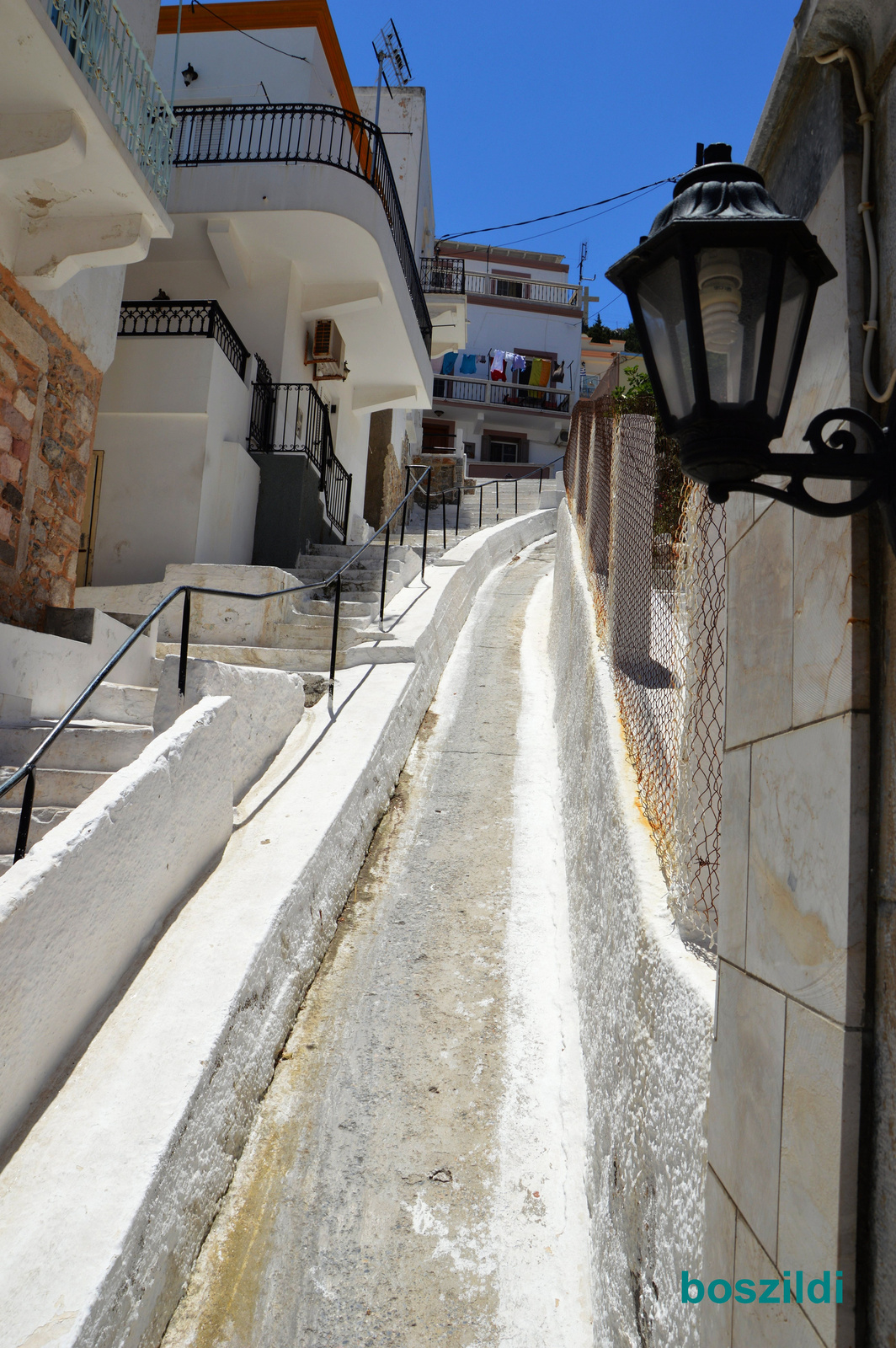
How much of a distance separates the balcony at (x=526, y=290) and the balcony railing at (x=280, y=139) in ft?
80.2

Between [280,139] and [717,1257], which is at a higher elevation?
[280,139]

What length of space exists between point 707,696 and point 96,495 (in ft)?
27.0

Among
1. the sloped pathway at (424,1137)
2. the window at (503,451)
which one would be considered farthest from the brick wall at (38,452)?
the window at (503,451)

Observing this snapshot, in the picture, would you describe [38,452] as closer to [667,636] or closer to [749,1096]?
[667,636]

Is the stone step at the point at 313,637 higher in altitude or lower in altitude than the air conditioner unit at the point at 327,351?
lower

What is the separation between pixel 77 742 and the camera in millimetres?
4703

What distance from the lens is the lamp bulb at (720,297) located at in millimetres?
1388

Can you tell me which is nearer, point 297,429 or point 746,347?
point 746,347

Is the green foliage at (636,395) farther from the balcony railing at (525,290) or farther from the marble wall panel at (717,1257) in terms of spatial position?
the balcony railing at (525,290)

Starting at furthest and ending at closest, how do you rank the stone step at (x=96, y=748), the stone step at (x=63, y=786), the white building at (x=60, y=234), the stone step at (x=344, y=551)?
the stone step at (x=344, y=551) < the white building at (x=60, y=234) < the stone step at (x=96, y=748) < the stone step at (x=63, y=786)

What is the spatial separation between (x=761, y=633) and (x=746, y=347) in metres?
0.61

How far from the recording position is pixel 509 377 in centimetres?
3191

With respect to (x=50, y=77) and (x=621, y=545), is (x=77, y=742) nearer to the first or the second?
(x=621, y=545)

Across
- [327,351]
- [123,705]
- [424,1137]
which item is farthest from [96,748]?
[327,351]
